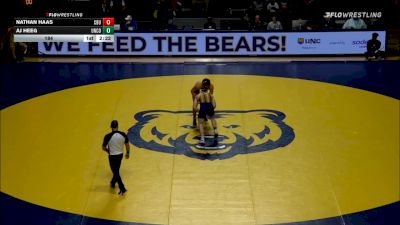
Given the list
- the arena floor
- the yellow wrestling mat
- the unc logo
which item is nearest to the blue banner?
the arena floor

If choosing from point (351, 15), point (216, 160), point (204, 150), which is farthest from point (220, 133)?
point (351, 15)

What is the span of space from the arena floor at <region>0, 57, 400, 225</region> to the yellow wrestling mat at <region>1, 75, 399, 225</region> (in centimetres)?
4

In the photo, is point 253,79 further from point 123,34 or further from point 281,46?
point 123,34

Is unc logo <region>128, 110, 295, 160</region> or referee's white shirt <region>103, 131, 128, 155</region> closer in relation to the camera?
referee's white shirt <region>103, 131, 128, 155</region>

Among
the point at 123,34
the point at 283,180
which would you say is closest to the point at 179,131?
the point at 283,180

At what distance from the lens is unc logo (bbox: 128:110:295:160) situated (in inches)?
586

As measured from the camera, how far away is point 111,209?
12.4 metres

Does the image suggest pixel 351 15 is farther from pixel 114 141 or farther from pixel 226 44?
pixel 114 141

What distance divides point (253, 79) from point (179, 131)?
4.95 meters

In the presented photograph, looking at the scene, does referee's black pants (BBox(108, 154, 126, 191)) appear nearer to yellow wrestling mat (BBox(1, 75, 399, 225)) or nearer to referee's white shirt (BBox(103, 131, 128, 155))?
referee's white shirt (BBox(103, 131, 128, 155))

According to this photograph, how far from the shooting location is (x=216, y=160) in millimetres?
14406

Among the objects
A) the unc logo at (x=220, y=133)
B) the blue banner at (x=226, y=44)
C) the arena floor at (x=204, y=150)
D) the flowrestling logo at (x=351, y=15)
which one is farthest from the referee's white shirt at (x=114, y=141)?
the flowrestling logo at (x=351, y=15)

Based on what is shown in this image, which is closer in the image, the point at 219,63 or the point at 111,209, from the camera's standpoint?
the point at 111,209

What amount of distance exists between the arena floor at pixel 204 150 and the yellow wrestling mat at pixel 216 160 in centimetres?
4
